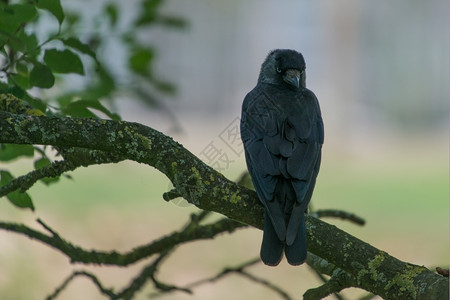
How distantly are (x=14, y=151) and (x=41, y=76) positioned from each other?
1.07 ft

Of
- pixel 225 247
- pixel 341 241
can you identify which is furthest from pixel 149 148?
pixel 225 247

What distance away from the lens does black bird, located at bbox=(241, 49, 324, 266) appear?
2.78 m

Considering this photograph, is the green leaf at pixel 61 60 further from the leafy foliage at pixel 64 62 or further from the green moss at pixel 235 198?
the green moss at pixel 235 198

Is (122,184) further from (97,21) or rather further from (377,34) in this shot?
(377,34)

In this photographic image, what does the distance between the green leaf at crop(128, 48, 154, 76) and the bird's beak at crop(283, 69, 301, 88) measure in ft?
2.64

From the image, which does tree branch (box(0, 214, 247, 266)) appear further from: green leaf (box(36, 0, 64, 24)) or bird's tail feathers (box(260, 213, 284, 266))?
green leaf (box(36, 0, 64, 24))

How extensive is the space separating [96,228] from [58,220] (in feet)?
1.27

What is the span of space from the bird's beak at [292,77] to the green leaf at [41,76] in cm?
153

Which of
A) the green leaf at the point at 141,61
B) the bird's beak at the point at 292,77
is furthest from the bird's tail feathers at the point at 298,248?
the green leaf at the point at 141,61

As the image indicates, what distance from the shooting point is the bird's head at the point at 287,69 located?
4.05 meters

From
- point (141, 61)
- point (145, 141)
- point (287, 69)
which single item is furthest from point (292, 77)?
point (145, 141)

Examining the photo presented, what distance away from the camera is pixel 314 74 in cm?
1636

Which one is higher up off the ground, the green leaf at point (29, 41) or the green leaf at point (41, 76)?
the green leaf at point (29, 41)

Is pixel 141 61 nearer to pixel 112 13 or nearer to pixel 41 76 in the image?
pixel 112 13
